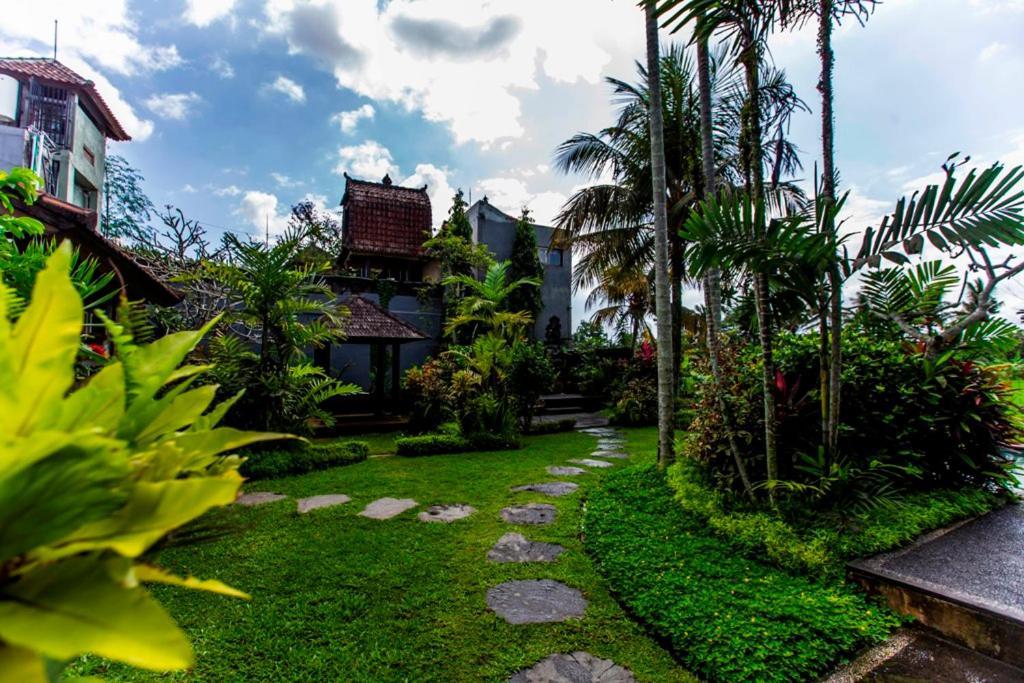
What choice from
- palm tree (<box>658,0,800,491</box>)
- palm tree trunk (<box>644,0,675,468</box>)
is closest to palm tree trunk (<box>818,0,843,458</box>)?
palm tree (<box>658,0,800,491</box>)

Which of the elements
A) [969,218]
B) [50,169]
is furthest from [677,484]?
[50,169]

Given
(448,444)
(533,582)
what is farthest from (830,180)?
(448,444)

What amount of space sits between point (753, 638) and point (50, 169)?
16751 millimetres

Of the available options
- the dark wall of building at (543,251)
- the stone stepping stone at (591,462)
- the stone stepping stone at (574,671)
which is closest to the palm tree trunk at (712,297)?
the stone stepping stone at (574,671)

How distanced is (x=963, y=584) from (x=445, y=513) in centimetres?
322

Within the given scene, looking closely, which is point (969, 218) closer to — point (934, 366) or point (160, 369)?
point (934, 366)

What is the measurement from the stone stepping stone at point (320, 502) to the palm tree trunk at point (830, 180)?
12.6 feet

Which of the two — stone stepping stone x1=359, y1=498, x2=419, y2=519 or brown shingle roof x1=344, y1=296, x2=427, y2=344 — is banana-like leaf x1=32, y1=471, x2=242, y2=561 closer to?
stone stepping stone x1=359, y1=498, x2=419, y2=519

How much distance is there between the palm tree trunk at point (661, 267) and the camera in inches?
190

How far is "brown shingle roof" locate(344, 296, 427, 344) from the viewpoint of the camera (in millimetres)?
9172

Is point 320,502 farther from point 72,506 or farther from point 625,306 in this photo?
point 625,306

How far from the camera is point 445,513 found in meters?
4.04

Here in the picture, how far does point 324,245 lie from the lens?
1476cm

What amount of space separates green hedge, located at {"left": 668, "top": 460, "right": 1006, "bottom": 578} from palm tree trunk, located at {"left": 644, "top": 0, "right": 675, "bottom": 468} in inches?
44.1
